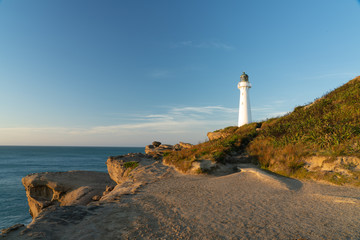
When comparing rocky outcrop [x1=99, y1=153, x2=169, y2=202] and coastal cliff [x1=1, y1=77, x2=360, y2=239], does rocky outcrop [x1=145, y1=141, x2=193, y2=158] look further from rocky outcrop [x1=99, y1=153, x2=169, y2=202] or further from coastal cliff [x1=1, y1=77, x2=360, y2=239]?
coastal cliff [x1=1, y1=77, x2=360, y2=239]

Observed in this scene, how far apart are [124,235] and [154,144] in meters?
29.1

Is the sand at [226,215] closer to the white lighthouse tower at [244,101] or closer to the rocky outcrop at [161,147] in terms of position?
the rocky outcrop at [161,147]

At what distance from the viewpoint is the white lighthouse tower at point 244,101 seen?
37.2 meters

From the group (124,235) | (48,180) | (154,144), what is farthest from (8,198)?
(124,235)

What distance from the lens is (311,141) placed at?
1109 centimetres

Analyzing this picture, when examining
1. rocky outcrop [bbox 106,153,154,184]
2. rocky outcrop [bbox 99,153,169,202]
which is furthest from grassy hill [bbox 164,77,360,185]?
rocky outcrop [bbox 106,153,154,184]

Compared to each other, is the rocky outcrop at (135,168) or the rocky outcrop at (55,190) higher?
the rocky outcrop at (135,168)

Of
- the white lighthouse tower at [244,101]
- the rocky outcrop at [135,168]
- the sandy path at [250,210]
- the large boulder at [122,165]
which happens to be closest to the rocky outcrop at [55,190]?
the large boulder at [122,165]

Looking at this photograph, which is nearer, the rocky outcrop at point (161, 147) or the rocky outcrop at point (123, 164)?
the rocky outcrop at point (123, 164)

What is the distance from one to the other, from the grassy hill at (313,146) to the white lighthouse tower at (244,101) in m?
20.8

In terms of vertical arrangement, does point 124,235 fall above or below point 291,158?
below

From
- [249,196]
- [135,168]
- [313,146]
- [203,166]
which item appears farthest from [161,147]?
[249,196]

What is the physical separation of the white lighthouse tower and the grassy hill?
20.8 meters

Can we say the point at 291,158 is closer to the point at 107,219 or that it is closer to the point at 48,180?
the point at 107,219
